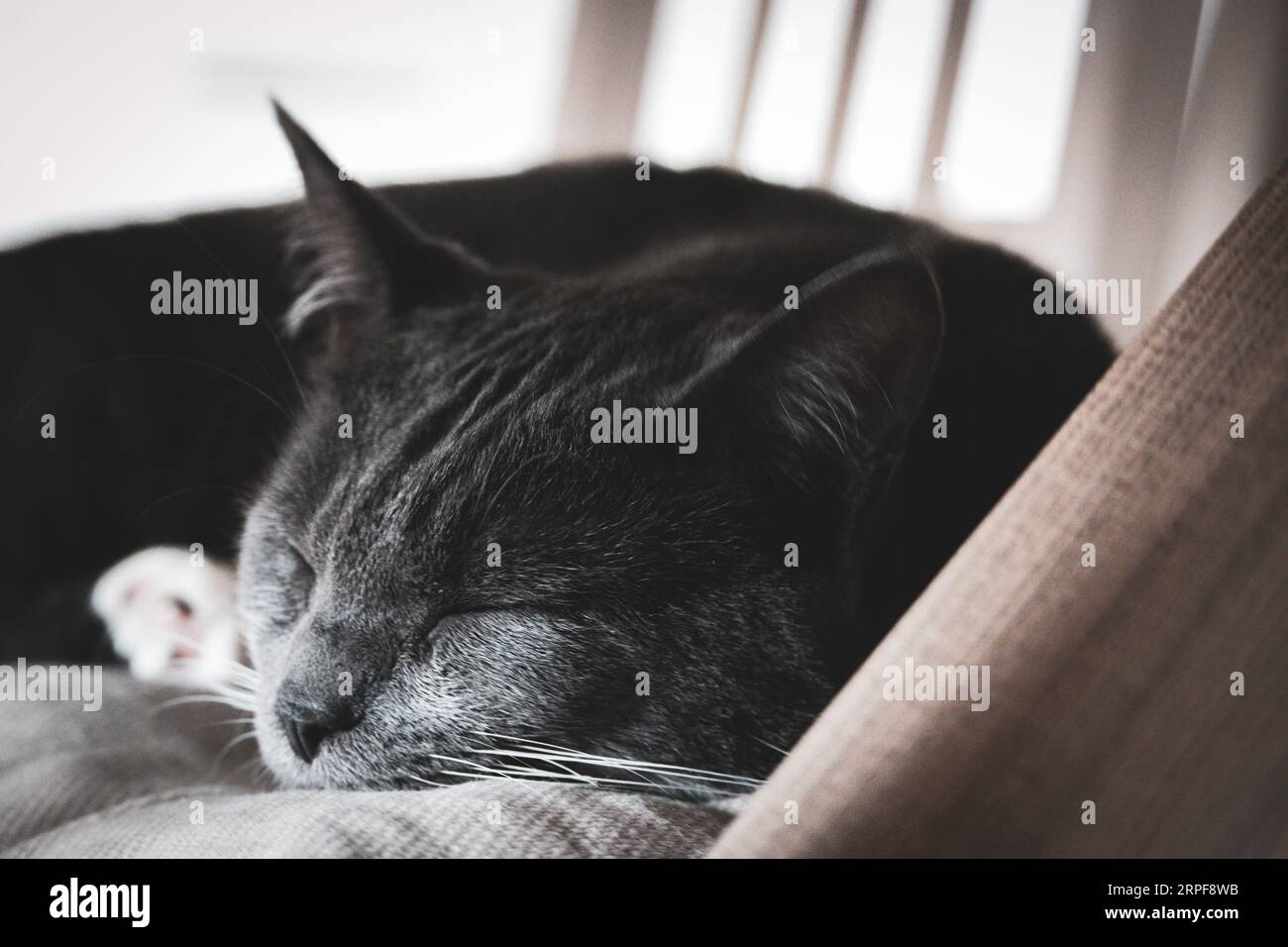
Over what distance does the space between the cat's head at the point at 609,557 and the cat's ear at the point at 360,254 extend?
0.03 metres

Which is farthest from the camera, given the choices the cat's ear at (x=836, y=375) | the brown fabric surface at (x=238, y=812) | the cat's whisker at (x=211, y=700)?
the cat's whisker at (x=211, y=700)

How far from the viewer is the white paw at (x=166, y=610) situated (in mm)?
971

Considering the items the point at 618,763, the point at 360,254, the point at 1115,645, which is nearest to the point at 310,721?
the point at 618,763

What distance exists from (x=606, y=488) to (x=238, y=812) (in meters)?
0.31

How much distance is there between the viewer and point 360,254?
32.5 inches

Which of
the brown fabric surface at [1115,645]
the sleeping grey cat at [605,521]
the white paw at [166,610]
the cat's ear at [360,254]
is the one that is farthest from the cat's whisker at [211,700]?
the brown fabric surface at [1115,645]

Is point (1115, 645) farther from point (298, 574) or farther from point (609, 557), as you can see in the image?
Result: point (298, 574)

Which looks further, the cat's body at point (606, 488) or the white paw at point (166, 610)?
the white paw at point (166, 610)

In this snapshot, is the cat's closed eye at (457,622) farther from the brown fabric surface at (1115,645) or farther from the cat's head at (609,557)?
the brown fabric surface at (1115,645)

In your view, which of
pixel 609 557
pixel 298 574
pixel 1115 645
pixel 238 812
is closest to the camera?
pixel 1115 645

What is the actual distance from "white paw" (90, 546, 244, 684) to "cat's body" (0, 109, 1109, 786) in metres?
0.05

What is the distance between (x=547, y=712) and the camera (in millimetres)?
634
